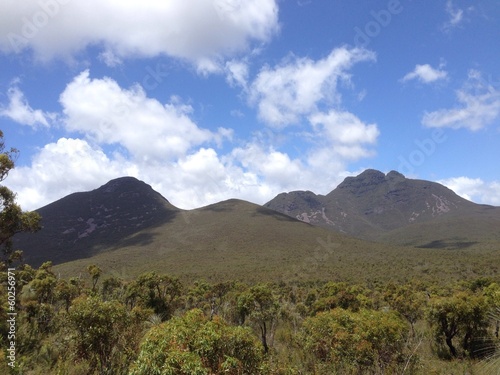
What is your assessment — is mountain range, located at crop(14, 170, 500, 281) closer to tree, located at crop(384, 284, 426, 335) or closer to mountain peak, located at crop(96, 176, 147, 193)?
mountain peak, located at crop(96, 176, 147, 193)

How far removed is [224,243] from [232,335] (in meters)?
79.7

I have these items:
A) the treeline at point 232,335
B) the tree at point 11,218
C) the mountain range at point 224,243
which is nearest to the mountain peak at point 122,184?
the mountain range at point 224,243

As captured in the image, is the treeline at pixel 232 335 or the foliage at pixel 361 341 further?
the foliage at pixel 361 341

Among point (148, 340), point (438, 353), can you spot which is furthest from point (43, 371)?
point (438, 353)

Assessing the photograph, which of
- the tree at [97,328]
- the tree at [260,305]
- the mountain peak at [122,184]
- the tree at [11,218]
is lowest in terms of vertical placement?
the tree at [260,305]

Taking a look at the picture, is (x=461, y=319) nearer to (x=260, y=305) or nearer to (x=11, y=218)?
(x=260, y=305)

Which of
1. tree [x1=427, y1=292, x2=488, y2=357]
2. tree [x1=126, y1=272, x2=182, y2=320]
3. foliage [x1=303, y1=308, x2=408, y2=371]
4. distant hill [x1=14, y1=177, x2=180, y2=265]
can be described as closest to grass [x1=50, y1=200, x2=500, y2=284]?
distant hill [x1=14, y1=177, x2=180, y2=265]

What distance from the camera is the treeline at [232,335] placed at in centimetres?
779

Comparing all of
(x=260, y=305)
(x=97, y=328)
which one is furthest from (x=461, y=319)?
(x=97, y=328)

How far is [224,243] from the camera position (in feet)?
285

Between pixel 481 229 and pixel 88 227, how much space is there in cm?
13632

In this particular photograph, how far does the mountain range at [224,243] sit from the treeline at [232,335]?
30.5 meters

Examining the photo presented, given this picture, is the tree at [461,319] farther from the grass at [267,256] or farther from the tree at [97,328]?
the grass at [267,256]

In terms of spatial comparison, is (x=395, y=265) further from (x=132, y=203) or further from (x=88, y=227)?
(x=132, y=203)
